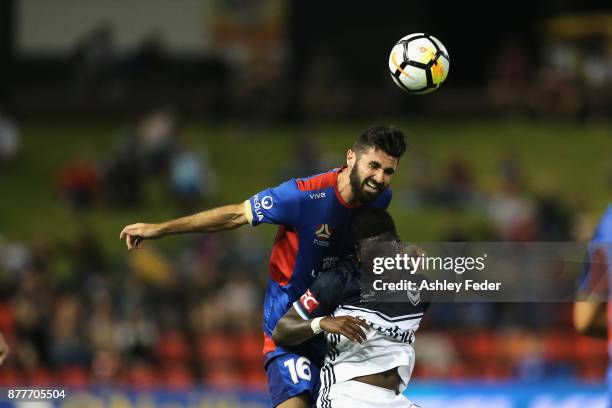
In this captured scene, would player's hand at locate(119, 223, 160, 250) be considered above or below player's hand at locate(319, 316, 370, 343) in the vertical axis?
above

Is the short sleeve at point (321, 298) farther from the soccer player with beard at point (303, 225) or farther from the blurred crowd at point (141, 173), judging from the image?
the blurred crowd at point (141, 173)

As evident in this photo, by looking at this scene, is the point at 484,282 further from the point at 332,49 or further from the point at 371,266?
the point at 332,49

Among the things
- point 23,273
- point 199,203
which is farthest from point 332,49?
point 23,273

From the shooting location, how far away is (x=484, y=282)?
682cm

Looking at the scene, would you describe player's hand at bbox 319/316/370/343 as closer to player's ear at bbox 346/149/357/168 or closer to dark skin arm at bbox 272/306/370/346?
dark skin arm at bbox 272/306/370/346

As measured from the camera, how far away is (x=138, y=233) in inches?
256

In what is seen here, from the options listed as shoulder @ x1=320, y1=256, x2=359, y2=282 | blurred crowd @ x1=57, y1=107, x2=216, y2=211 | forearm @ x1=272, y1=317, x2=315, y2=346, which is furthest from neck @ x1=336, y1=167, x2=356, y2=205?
blurred crowd @ x1=57, y1=107, x2=216, y2=211

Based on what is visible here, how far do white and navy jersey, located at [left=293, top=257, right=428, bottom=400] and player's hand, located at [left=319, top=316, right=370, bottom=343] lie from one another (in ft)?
0.61

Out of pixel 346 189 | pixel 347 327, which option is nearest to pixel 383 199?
pixel 346 189

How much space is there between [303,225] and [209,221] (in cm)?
55

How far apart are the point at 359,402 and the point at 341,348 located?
343mm

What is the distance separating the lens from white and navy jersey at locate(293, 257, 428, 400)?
6.25 meters

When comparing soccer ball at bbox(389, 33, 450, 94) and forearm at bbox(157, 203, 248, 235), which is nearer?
forearm at bbox(157, 203, 248, 235)

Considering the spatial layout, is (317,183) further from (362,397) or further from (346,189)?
(362,397)
